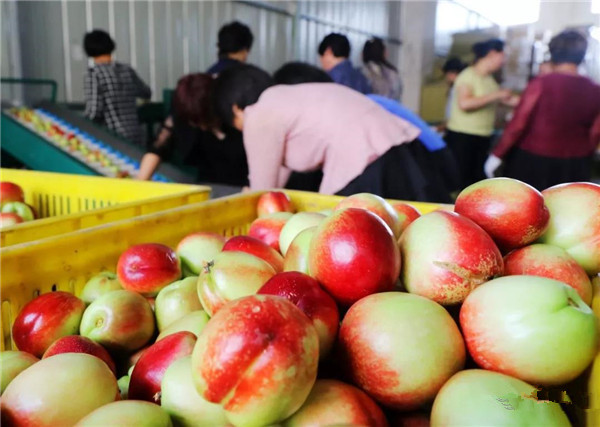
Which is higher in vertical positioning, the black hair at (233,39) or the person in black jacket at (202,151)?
the black hair at (233,39)

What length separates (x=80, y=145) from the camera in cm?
324

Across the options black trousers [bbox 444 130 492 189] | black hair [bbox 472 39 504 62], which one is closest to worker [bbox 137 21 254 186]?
black hair [bbox 472 39 504 62]

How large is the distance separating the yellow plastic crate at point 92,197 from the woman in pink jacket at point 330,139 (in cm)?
36

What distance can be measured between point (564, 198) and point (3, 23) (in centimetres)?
433

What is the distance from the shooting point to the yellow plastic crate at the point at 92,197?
1219mm

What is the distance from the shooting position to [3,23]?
407 cm

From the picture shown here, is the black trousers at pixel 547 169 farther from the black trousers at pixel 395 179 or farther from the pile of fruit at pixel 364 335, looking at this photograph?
the pile of fruit at pixel 364 335

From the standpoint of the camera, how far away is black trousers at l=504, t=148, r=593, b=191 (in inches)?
112

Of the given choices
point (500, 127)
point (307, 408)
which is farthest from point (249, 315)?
point (500, 127)

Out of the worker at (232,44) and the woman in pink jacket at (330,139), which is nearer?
the woman in pink jacket at (330,139)

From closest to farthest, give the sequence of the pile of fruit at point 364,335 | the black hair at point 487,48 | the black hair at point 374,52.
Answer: the pile of fruit at point 364,335
the black hair at point 487,48
the black hair at point 374,52

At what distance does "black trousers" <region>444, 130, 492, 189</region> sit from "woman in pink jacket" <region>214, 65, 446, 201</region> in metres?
2.20

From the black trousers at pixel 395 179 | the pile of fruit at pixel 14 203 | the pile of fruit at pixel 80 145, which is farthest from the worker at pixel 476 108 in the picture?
the pile of fruit at pixel 14 203

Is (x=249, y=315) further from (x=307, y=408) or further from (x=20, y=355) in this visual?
(x=20, y=355)
